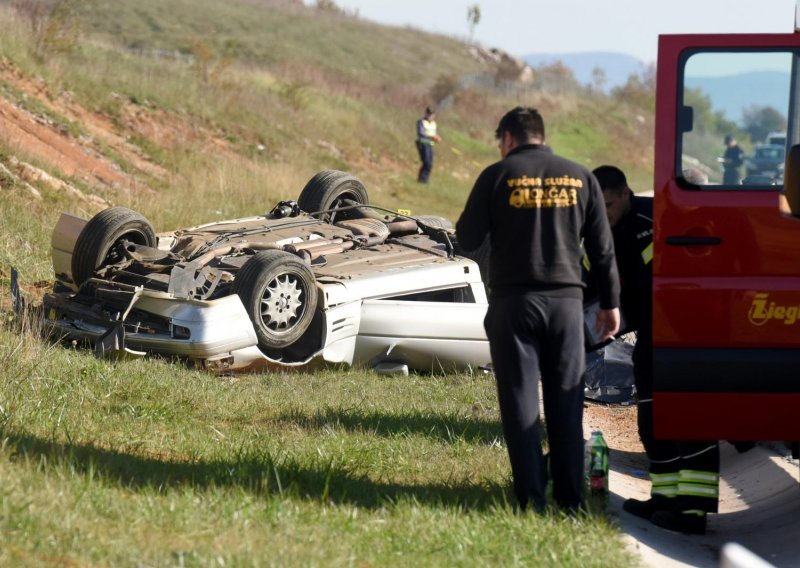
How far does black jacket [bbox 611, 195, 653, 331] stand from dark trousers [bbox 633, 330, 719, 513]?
0.12 m

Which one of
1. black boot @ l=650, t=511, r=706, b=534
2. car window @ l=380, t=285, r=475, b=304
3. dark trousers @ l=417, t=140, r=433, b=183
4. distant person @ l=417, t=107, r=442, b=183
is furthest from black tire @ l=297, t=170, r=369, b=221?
dark trousers @ l=417, t=140, r=433, b=183

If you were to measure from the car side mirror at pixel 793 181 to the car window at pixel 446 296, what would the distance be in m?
5.07

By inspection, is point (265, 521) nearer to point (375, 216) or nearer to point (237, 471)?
point (237, 471)

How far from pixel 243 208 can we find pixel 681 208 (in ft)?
39.9

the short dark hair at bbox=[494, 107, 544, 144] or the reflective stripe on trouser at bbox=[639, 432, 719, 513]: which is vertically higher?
the short dark hair at bbox=[494, 107, 544, 144]

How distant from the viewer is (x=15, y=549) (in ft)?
12.9

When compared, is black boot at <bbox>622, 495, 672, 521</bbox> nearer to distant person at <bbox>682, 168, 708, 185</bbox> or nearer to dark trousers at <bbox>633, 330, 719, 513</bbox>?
dark trousers at <bbox>633, 330, 719, 513</bbox>

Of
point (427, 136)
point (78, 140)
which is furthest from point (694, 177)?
point (427, 136)

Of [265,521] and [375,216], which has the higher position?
[375,216]

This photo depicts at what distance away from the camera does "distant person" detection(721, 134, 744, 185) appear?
211 inches

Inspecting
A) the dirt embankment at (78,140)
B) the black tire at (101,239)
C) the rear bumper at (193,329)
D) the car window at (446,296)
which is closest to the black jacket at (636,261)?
the rear bumper at (193,329)

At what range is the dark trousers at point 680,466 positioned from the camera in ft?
18.9

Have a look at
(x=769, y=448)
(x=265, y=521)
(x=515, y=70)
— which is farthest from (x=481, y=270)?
(x=515, y=70)

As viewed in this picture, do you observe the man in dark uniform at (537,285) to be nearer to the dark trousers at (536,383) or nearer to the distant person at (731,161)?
the dark trousers at (536,383)
